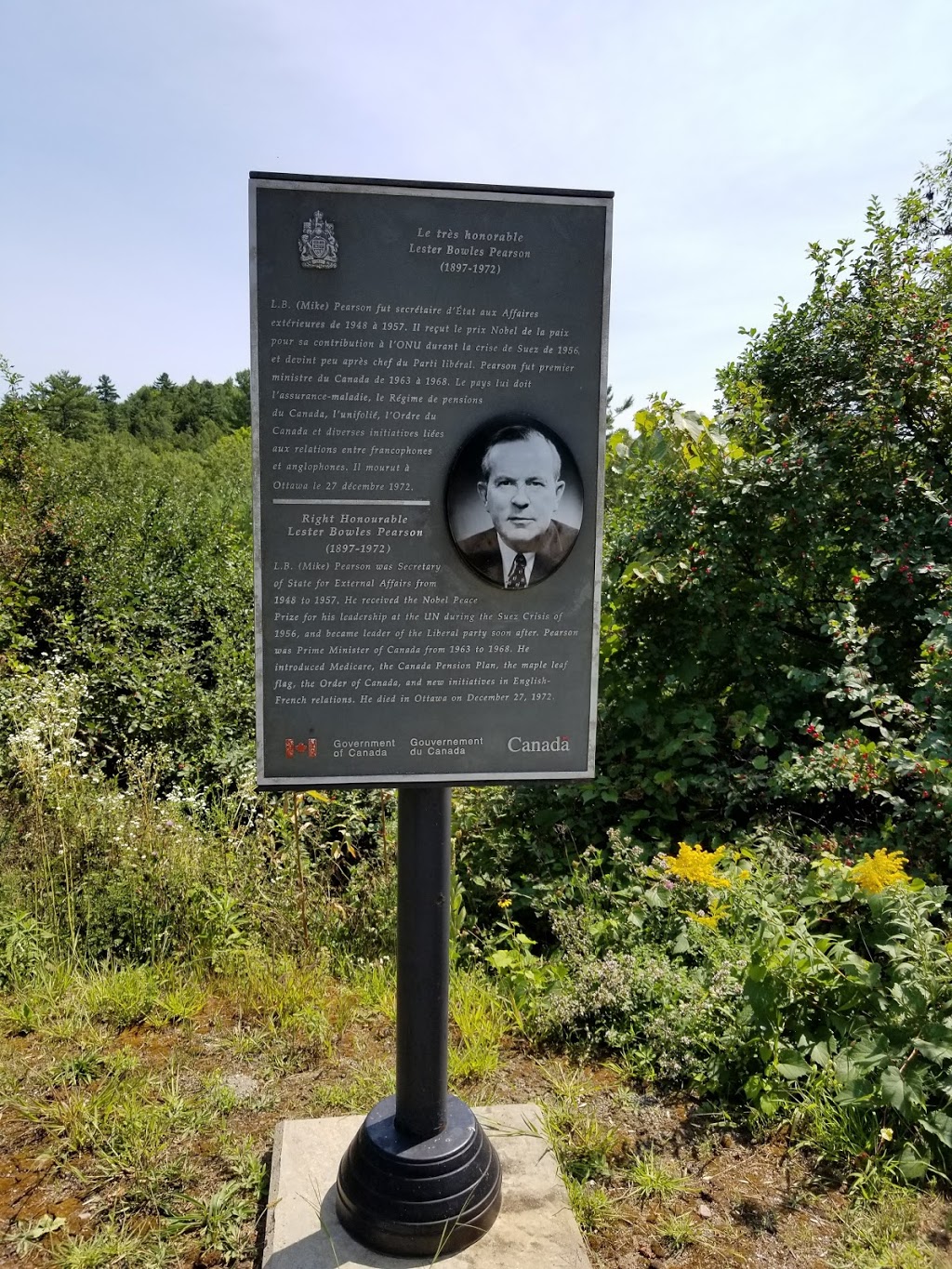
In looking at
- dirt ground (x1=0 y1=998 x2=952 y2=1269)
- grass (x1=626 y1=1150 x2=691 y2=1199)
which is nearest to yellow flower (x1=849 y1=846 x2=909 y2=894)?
dirt ground (x1=0 y1=998 x2=952 y2=1269)

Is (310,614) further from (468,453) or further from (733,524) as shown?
(733,524)

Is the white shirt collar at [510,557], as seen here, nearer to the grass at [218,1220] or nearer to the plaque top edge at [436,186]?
the plaque top edge at [436,186]

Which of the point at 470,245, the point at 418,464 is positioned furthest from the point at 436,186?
the point at 418,464

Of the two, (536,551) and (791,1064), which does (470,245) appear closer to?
(536,551)

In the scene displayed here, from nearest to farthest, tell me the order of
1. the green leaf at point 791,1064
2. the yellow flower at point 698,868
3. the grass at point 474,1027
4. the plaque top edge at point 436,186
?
1. the plaque top edge at point 436,186
2. the green leaf at point 791,1064
3. the yellow flower at point 698,868
4. the grass at point 474,1027

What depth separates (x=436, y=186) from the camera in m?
2.05

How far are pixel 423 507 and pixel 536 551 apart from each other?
306 mm

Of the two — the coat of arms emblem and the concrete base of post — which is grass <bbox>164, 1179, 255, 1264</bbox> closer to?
the concrete base of post

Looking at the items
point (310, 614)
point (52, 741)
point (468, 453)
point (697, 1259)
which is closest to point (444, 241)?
point (468, 453)

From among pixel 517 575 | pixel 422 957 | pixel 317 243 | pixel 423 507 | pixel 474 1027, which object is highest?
pixel 317 243

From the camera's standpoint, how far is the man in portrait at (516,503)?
214 centimetres

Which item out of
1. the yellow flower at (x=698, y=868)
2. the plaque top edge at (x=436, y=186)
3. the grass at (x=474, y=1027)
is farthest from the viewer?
the grass at (x=474, y=1027)

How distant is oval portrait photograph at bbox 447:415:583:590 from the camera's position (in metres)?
2.12

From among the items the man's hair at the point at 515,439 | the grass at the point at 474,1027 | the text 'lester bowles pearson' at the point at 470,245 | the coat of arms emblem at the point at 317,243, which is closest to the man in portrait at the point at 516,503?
the man's hair at the point at 515,439
